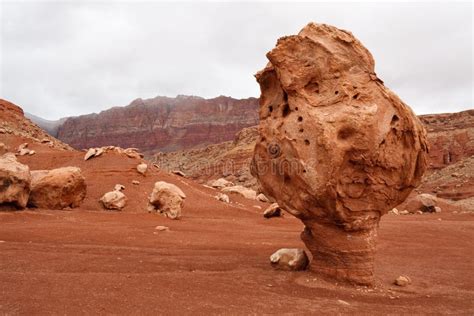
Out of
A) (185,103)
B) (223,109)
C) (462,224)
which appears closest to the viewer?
(462,224)

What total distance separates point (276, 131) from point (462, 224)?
14.0 metres

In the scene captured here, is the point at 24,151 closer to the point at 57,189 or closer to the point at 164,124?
the point at 57,189

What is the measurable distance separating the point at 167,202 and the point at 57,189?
438 centimetres

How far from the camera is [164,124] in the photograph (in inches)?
5546

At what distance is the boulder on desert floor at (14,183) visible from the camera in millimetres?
13859

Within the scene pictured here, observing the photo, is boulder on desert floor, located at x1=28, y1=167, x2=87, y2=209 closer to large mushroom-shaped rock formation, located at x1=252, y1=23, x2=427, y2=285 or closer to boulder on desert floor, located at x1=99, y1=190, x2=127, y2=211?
boulder on desert floor, located at x1=99, y1=190, x2=127, y2=211

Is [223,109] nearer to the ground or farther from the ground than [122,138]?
farther from the ground

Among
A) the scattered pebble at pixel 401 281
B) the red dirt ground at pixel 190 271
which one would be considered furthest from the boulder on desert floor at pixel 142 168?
the scattered pebble at pixel 401 281

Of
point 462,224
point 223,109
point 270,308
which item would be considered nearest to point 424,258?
point 270,308

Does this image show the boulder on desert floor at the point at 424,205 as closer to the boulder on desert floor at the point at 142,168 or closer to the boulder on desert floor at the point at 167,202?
the boulder on desert floor at the point at 167,202

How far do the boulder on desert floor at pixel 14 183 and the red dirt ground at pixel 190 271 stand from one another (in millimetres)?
592

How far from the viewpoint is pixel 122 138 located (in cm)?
13938

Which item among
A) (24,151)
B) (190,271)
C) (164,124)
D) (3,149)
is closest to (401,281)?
(190,271)

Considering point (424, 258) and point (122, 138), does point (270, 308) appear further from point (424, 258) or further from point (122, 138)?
point (122, 138)
